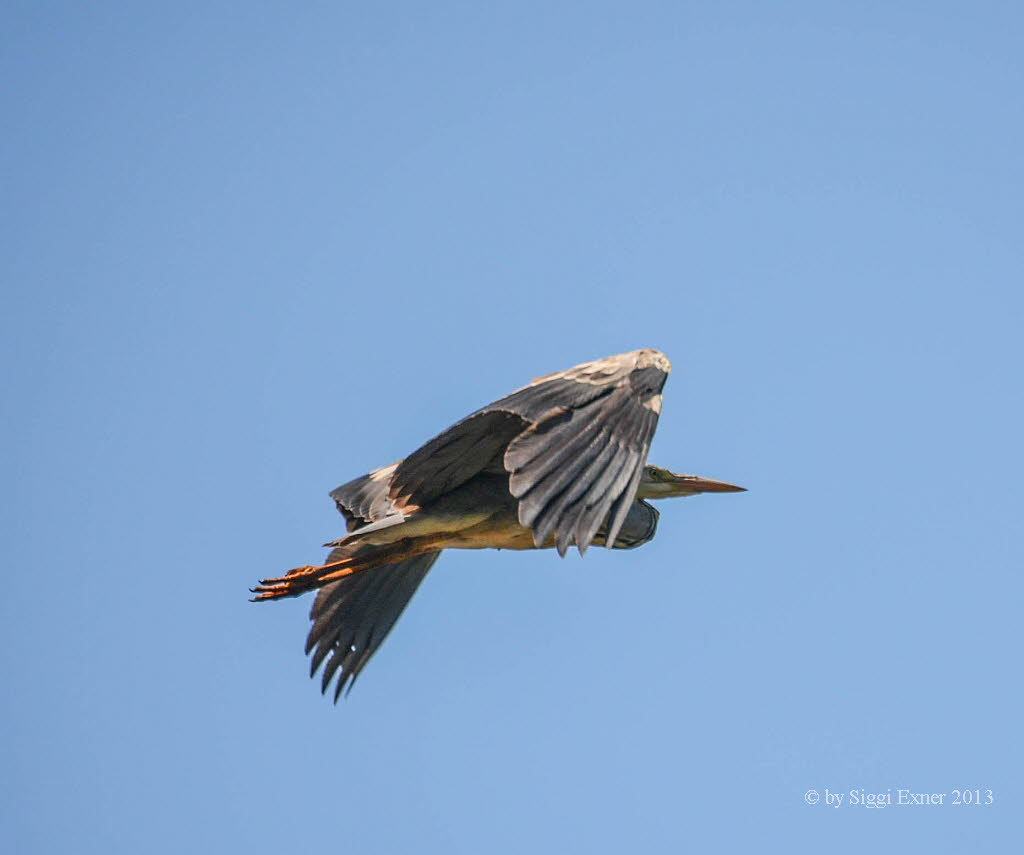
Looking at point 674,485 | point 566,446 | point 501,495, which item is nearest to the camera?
point 566,446

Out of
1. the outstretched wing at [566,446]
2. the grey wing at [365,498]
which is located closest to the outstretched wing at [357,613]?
the grey wing at [365,498]

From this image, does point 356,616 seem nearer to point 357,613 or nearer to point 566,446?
point 357,613

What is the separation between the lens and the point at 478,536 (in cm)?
1062

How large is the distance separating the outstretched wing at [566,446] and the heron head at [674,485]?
158 cm

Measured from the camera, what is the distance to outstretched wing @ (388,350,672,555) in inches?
344

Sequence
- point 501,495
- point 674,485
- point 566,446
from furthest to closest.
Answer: point 674,485 < point 501,495 < point 566,446

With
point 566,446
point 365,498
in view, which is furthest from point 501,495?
point 566,446

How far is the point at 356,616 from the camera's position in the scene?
11641mm

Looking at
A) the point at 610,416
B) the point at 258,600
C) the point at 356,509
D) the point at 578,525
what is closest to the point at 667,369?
the point at 610,416

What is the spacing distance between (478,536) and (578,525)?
2042 mm

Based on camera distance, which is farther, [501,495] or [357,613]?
[357,613]

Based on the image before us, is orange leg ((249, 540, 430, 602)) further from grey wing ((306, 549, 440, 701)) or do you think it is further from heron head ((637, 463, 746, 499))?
heron head ((637, 463, 746, 499))

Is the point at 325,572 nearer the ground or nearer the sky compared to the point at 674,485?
nearer the ground

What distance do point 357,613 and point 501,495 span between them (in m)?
1.75
